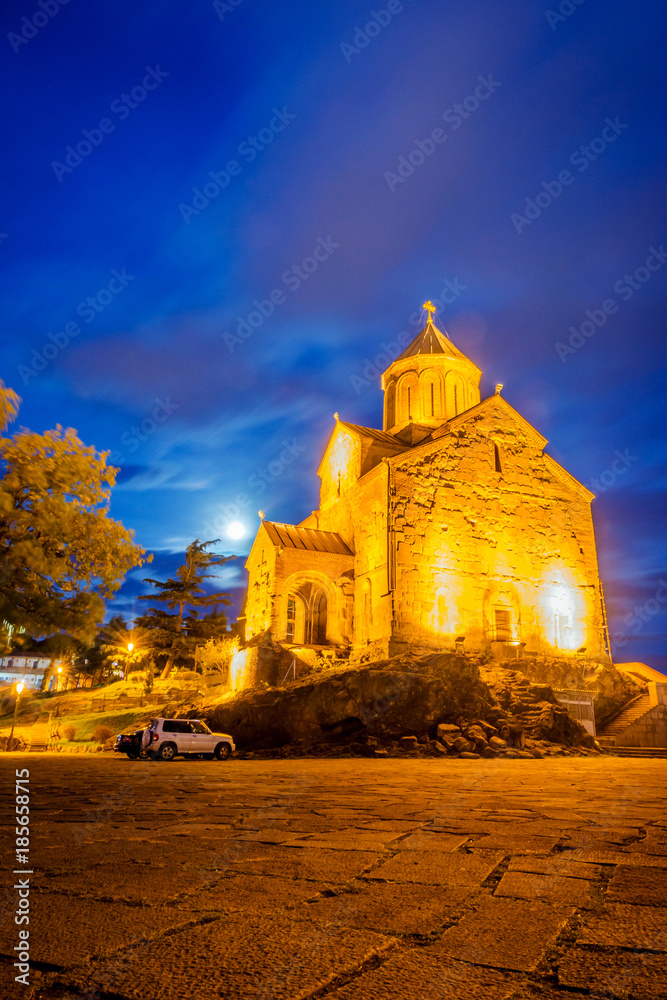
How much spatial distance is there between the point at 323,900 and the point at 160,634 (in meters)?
38.0

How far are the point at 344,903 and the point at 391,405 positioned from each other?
3343cm

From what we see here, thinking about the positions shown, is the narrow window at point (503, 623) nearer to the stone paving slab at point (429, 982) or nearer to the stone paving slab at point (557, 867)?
the stone paving slab at point (557, 867)

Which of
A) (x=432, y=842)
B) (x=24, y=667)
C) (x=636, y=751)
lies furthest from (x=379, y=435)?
(x=24, y=667)

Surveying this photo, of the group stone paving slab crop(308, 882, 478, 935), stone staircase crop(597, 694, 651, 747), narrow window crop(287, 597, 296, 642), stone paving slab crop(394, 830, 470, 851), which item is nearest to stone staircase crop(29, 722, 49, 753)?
narrow window crop(287, 597, 296, 642)

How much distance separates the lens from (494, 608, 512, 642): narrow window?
26641 mm

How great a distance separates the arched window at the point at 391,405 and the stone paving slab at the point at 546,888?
3207cm

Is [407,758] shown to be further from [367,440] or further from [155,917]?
[367,440]

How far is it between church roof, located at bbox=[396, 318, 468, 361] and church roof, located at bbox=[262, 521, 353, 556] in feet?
37.9

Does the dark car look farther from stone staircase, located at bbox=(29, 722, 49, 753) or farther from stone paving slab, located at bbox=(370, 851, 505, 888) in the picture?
stone paving slab, located at bbox=(370, 851, 505, 888)

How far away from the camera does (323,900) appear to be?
9.57ft

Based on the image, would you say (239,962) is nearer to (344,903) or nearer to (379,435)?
(344,903)

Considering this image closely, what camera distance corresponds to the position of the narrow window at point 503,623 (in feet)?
87.4

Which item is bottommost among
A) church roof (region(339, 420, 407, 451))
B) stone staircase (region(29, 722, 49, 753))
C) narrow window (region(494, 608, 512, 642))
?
stone staircase (region(29, 722, 49, 753))

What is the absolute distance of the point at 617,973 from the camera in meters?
2.09
